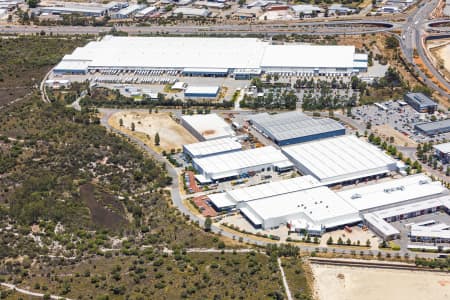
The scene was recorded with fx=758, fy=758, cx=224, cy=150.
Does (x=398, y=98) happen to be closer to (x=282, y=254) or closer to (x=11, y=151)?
(x=282, y=254)

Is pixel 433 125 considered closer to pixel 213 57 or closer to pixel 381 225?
pixel 381 225

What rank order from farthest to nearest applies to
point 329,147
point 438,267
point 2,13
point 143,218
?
point 2,13, point 329,147, point 143,218, point 438,267

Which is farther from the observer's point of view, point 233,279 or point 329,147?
point 329,147

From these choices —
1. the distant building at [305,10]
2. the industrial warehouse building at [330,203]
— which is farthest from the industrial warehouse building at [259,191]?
the distant building at [305,10]

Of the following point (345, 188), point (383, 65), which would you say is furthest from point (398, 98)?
point (345, 188)

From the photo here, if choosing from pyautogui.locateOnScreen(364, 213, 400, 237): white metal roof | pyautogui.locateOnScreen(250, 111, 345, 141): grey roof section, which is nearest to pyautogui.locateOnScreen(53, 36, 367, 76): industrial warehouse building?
pyautogui.locateOnScreen(250, 111, 345, 141): grey roof section
